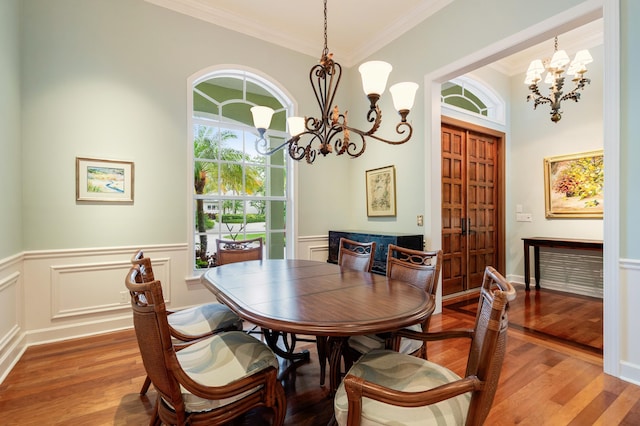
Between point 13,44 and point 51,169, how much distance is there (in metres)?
1.02

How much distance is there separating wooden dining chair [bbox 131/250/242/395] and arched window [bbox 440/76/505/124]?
3677 millimetres

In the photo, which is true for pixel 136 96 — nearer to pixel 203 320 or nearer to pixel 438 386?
pixel 203 320

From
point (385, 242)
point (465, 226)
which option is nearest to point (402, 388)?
point (385, 242)

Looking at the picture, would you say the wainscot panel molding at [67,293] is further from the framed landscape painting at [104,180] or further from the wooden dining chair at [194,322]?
the wooden dining chair at [194,322]

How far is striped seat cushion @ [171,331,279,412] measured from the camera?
4.20 feet

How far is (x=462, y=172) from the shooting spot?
4.31m

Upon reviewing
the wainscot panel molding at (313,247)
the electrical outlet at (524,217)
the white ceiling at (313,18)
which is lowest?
the wainscot panel molding at (313,247)

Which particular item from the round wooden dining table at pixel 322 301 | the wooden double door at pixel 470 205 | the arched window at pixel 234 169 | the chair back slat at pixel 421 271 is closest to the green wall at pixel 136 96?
the arched window at pixel 234 169

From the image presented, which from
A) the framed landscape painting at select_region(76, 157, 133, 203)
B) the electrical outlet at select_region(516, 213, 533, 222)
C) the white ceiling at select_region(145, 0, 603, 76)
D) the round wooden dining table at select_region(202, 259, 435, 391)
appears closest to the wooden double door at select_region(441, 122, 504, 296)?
the electrical outlet at select_region(516, 213, 533, 222)

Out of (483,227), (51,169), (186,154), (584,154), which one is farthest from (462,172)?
(51,169)

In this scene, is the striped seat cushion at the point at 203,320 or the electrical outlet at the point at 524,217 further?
the electrical outlet at the point at 524,217

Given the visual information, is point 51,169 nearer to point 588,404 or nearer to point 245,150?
point 245,150

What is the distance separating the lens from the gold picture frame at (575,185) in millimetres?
4023

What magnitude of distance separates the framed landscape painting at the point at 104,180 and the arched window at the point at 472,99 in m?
3.87
